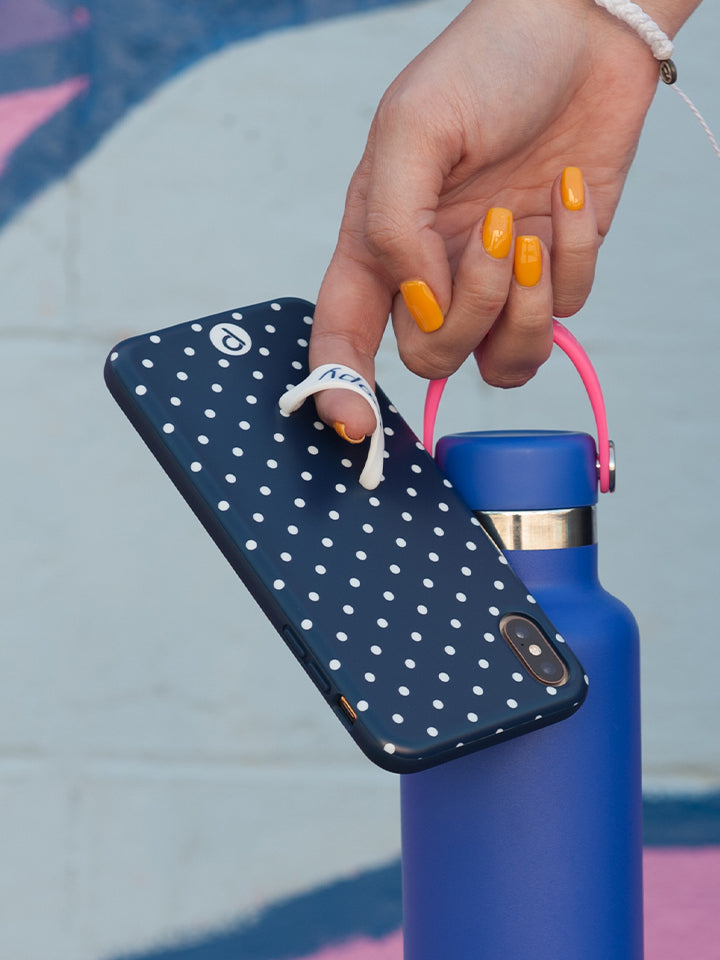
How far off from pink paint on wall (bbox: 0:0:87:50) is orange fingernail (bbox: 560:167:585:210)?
92 centimetres

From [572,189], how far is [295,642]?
0.27m

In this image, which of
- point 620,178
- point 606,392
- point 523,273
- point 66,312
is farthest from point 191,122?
point 523,273

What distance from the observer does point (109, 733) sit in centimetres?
125

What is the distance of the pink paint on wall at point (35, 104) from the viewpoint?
1229 mm

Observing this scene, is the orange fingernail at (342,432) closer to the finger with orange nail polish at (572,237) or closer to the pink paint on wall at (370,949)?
the finger with orange nail polish at (572,237)

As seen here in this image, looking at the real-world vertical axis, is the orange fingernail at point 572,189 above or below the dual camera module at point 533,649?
above

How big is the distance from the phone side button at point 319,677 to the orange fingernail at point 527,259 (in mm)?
232

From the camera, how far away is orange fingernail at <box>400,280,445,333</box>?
54 cm

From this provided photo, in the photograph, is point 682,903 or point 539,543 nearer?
point 539,543

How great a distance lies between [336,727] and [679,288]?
2.29 ft

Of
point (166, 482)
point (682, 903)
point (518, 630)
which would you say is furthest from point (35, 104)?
point (682, 903)

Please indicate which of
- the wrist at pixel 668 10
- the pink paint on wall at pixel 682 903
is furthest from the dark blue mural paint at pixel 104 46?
the pink paint on wall at pixel 682 903

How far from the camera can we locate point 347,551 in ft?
1.56

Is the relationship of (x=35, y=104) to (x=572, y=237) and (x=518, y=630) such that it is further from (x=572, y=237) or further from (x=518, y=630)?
(x=518, y=630)
